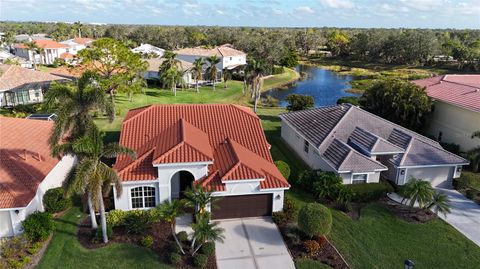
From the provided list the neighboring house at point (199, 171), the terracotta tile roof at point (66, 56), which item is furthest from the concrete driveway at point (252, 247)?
the terracotta tile roof at point (66, 56)

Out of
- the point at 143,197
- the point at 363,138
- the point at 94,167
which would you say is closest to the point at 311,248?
the point at 143,197

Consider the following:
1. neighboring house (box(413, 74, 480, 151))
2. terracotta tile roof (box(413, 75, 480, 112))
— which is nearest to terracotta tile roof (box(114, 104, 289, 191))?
neighboring house (box(413, 74, 480, 151))

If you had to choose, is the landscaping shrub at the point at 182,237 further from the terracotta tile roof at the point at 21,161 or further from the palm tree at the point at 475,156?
the palm tree at the point at 475,156

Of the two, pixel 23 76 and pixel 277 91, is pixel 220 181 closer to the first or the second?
pixel 23 76

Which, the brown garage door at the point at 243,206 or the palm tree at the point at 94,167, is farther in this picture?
the brown garage door at the point at 243,206

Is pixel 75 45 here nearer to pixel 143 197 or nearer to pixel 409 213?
pixel 143 197
